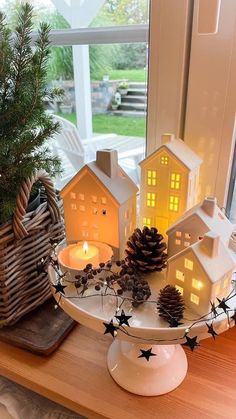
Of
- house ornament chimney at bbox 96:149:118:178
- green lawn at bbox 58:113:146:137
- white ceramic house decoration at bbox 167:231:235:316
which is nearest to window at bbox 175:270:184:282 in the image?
white ceramic house decoration at bbox 167:231:235:316

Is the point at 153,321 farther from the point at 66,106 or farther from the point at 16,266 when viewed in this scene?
the point at 66,106

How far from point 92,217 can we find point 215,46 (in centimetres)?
42

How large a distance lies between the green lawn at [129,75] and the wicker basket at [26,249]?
1.24ft

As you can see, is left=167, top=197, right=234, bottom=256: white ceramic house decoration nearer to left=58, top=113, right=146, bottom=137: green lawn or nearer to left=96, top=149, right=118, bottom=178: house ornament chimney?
left=96, top=149, right=118, bottom=178: house ornament chimney

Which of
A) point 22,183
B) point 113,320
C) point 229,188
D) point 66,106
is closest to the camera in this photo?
point 113,320

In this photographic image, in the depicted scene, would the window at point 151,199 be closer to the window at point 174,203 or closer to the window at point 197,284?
the window at point 174,203

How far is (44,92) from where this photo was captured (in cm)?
63

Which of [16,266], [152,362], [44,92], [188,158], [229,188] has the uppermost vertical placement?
[44,92]

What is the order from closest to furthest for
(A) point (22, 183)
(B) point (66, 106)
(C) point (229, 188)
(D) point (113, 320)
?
(D) point (113, 320) → (A) point (22, 183) → (C) point (229, 188) → (B) point (66, 106)

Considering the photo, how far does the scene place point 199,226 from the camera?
54cm

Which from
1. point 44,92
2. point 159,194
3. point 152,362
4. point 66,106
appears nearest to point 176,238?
point 159,194

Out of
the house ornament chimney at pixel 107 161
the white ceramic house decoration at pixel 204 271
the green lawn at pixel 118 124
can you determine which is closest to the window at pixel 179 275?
the white ceramic house decoration at pixel 204 271

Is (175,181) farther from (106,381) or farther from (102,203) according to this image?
(106,381)

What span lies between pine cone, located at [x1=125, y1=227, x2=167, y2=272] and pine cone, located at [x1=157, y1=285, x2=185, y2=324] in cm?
8
